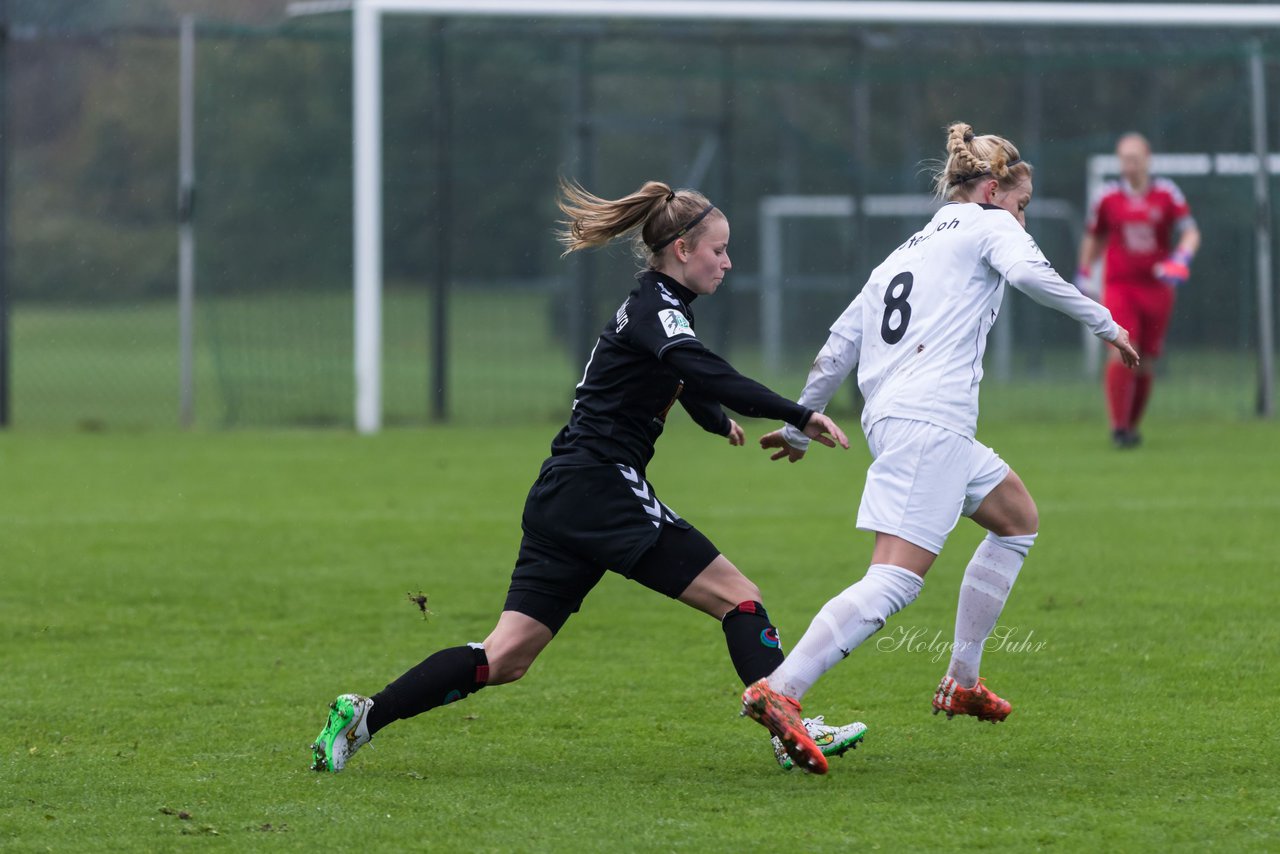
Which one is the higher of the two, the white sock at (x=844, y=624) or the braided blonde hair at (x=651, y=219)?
the braided blonde hair at (x=651, y=219)

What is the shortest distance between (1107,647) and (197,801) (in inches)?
127

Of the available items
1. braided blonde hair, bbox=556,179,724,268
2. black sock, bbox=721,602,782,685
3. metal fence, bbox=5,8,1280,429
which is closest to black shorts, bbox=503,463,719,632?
black sock, bbox=721,602,782,685

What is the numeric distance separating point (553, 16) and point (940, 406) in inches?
434

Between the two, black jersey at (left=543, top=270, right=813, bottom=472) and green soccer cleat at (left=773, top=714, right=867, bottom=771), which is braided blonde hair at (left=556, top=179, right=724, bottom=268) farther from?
green soccer cleat at (left=773, top=714, right=867, bottom=771)

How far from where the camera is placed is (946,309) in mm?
4867

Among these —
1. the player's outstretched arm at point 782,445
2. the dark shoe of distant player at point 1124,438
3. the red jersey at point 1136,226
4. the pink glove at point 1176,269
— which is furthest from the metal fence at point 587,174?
the player's outstretched arm at point 782,445

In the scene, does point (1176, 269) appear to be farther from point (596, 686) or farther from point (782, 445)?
point (782, 445)

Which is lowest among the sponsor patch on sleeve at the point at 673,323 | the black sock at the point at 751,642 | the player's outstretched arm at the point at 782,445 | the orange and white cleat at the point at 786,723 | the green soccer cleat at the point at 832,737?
the green soccer cleat at the point at 832,737

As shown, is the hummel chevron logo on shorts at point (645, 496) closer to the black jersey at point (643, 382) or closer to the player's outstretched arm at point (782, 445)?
the black jersey at point (643, 382)

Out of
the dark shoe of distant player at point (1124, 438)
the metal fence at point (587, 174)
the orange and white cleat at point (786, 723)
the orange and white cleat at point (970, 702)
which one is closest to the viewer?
the orange and white cleat at point (786, 723)

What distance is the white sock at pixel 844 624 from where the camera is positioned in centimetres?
457

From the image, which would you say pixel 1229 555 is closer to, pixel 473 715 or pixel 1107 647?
pixel 1107 647

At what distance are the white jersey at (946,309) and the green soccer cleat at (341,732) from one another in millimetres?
1346

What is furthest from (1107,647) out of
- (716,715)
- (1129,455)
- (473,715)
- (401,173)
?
(401,173)
